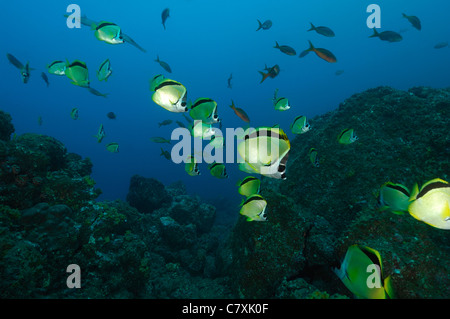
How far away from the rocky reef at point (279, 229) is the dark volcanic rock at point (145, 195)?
423cm

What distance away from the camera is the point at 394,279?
3.29 meters

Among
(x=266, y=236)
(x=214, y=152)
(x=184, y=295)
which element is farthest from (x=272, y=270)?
→ (x=214, y=152)

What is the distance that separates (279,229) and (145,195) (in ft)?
26.7

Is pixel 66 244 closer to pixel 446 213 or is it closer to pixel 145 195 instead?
pixel 446 213

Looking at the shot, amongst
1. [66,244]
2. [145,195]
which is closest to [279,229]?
[66,244]

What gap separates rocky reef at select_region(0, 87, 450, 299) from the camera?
354 cm

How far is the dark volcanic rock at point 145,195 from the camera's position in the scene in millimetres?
10758

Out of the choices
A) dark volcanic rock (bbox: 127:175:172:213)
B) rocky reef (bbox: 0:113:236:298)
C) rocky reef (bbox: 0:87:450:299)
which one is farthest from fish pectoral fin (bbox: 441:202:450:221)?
dark volcanic rock (bbox: 127:175:172:213)

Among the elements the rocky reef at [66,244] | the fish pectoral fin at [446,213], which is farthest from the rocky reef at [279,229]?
the fish pectoral fin at [446,213]

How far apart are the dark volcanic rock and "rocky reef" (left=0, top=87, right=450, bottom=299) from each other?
4233 millimetres

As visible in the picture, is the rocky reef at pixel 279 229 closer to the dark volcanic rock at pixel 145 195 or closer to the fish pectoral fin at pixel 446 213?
the fish pectoral fin at pixel 446 213

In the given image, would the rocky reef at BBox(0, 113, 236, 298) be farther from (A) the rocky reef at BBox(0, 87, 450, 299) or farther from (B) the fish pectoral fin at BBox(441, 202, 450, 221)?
(B) the fish pectoral fin at BBox(441, 202, 450, 221)

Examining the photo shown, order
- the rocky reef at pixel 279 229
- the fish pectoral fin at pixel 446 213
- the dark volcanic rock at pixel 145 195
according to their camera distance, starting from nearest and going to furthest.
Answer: the fish pectoral fin at pixel 446 213 < the rocky reef at pixel 279 229 < the dark volcanic rock at pixel 145 195

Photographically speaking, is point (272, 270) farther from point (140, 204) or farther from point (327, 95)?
point (327, 95)
